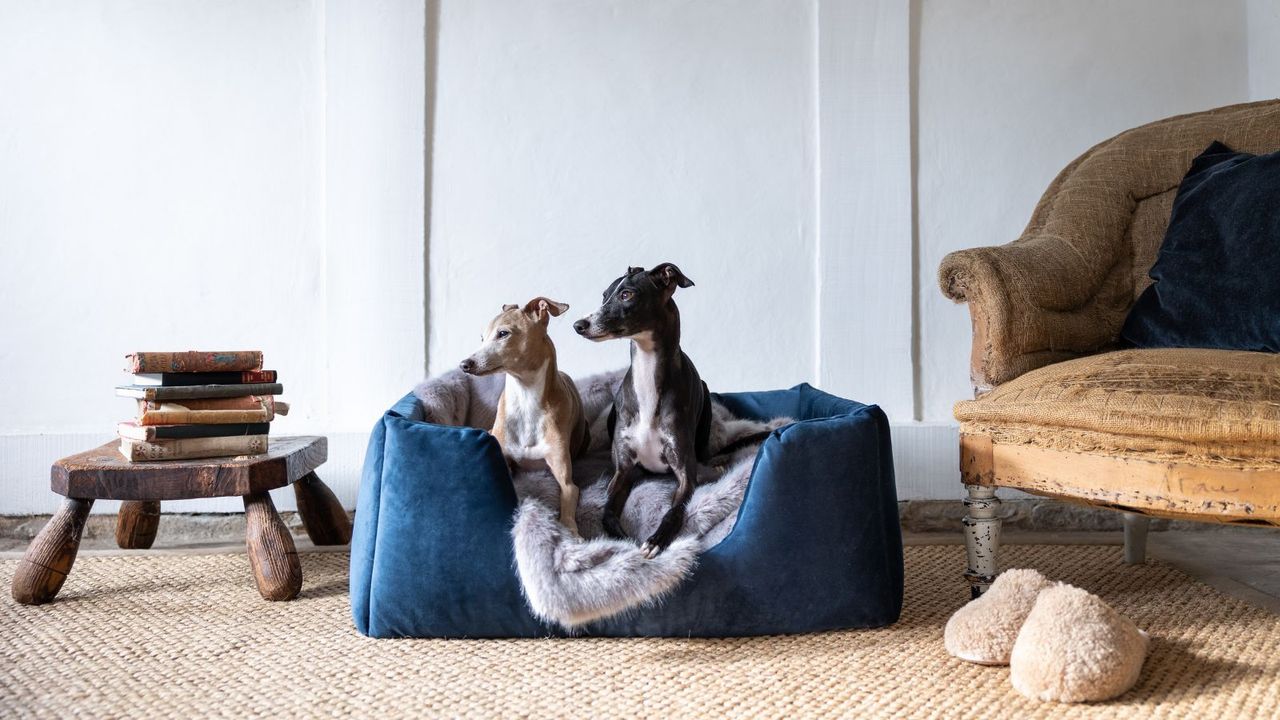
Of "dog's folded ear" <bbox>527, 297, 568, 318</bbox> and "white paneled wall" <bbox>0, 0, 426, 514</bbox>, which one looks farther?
"white paneled wall" <bbox>0, 0, 426, 514</bbox>

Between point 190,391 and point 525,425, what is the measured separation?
36.0 inches

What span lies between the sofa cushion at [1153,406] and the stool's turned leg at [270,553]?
1.72 metres

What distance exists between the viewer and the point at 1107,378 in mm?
1823

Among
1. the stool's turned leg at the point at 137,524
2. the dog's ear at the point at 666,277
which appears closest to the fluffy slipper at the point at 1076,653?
the dog's ear at the point at 666,277

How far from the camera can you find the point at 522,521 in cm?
186

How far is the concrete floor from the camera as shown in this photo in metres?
2.42

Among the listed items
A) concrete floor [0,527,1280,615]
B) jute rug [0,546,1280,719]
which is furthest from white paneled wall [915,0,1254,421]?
jute rug [0,546,1280,719]

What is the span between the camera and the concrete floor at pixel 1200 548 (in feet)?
7.93

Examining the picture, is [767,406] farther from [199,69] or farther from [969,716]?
[199,69]

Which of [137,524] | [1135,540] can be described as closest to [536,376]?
[137,524]

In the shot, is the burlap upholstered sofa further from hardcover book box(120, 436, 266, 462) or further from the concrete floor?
hardcover book box(120, 436, 266, 462)

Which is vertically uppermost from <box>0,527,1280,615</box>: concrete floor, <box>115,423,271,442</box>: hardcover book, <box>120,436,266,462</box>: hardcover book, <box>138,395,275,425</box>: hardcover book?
<box>138,395,275,425</box>: hardcover book

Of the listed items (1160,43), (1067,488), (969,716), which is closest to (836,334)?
(1067,488)

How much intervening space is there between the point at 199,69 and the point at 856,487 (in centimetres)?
264
